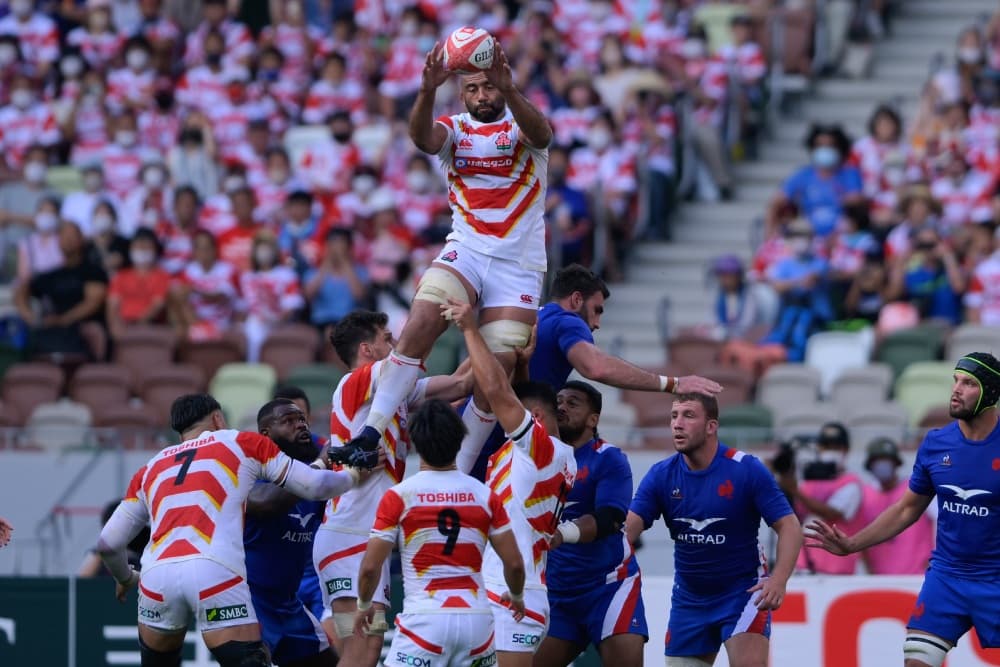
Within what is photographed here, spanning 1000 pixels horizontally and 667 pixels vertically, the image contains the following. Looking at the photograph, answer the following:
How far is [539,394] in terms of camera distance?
34.6 feet

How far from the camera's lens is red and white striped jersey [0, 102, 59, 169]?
74.4 feet

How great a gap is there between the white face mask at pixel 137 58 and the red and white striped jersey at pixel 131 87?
0.22 ft

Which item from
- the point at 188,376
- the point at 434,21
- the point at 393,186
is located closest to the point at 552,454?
the point at 188,376

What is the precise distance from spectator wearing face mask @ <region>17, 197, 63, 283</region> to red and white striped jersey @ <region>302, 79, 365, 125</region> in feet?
10.6

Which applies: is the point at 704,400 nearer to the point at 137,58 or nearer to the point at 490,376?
the point at 490,376

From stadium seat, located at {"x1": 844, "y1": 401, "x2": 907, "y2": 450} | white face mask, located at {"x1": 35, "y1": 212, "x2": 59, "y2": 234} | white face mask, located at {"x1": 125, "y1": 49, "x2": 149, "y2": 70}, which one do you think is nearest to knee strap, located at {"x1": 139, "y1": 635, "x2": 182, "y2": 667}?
stadium seat, located at {"x1": 844, "y1": 401, "x2": 907, "y2": 450}

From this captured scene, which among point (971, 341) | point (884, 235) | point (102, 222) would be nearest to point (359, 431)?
point (971, 341)

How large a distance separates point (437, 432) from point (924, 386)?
26.8ft

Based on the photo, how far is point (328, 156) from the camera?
21125 millimetres

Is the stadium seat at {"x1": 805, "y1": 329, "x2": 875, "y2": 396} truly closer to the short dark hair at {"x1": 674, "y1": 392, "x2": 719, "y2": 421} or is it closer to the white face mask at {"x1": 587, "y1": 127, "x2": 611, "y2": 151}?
the white face mask at {"x1": 587, "y1": 127, "x2": 611, "y2": 151}

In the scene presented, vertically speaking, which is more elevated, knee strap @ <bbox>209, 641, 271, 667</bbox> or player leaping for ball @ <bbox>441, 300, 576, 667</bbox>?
player leaping for ball @ <bbox>441, 300, 576, 667</bbox>

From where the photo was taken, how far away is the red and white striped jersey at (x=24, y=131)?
22672mm

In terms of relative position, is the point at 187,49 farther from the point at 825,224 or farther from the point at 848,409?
the point at 848,409

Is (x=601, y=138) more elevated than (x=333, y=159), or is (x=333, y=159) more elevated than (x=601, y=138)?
(x=601, y=138)
